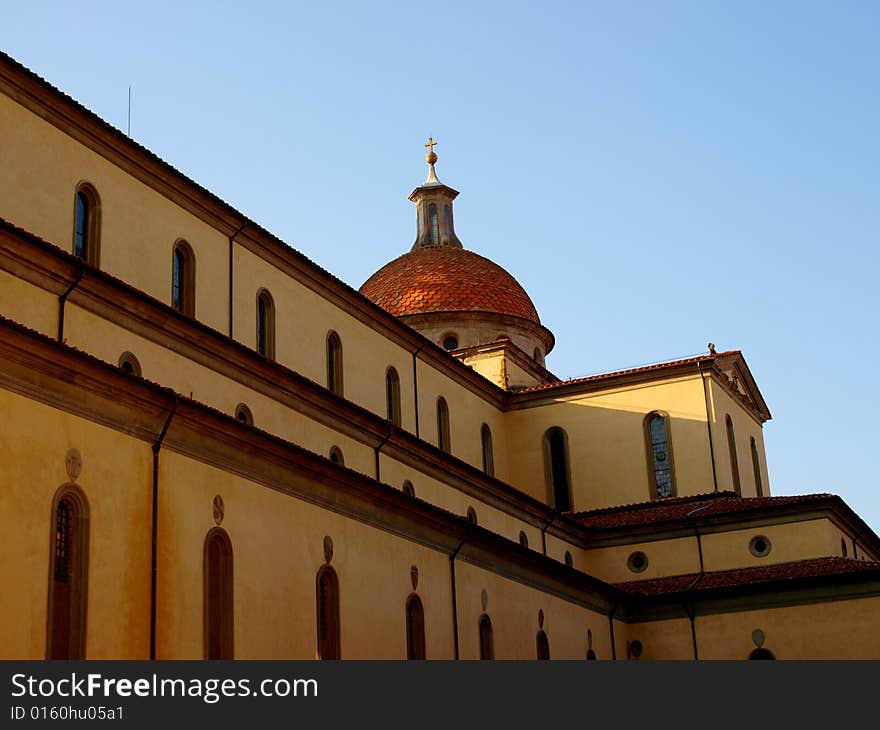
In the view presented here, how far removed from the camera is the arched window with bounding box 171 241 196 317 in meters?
30.5

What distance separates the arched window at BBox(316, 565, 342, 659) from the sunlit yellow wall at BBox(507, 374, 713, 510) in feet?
67.1

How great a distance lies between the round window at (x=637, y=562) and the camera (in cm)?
4306

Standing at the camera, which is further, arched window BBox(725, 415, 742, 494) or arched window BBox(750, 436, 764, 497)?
arched window BBox(750, 436, 764, 497)

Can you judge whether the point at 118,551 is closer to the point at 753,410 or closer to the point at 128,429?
the point at 128,429

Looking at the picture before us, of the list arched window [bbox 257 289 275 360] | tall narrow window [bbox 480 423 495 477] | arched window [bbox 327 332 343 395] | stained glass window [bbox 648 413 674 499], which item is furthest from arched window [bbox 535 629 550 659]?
stained glass window [bbox 648 413 674 499]

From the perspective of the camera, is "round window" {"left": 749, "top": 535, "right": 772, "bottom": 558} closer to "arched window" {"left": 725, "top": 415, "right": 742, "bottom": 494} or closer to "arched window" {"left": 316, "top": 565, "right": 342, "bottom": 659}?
"arched window" {"left": 725, "top": 415, "right": 742, "bottom": 494}

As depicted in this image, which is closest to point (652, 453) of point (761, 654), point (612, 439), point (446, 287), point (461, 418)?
point (612, 439)

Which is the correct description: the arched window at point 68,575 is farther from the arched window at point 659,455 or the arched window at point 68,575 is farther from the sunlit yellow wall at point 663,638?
the arched window at point 659,455

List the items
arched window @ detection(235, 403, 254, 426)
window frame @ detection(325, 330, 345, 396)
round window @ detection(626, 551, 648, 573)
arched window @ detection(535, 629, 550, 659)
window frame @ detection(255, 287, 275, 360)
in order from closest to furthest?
arched window @ detection(235, 403, 254, 426)
window frame @ detection(255, 287, 275, 360)
arched window @ detection(535, 629, 550, 659)
window frame @ detection(325, 330, 345, 396)
round window @ detection(626, 551, 648, 573)

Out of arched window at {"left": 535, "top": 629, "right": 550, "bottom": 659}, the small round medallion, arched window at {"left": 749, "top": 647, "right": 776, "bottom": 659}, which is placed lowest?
arched window at {"left": 535, "top": 629, "right": 550, "bottom": 659}

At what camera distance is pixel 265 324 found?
33.7 meters

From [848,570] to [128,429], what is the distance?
75.2ft
